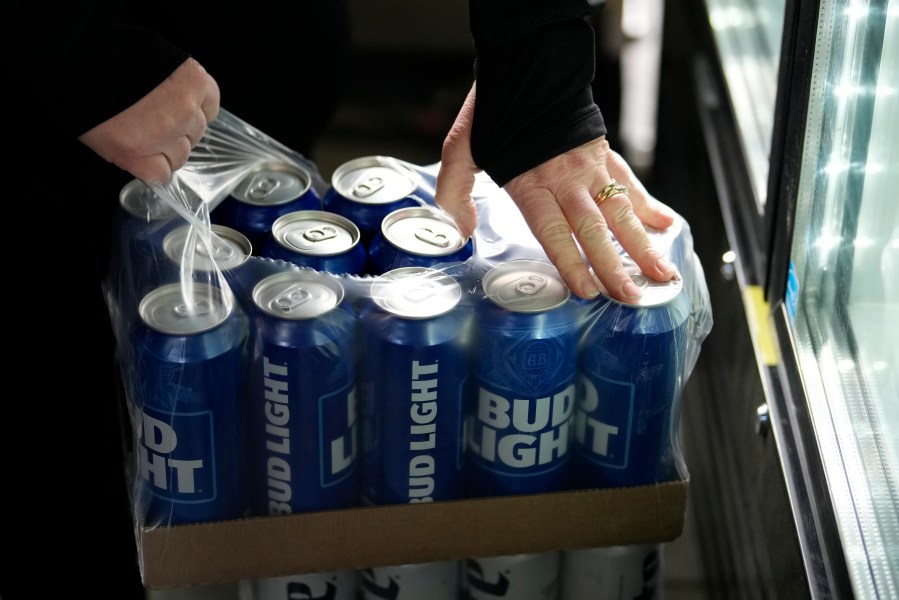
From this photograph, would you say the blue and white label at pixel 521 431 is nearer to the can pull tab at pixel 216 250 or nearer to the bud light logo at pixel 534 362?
the bud light logo at pixel 534 362

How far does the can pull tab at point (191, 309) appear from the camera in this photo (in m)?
1.30

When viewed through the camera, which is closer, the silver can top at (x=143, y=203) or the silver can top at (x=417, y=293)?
the silver can top at (x=417, y=293)

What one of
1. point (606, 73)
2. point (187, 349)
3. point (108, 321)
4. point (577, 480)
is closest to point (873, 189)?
point (577, 480)

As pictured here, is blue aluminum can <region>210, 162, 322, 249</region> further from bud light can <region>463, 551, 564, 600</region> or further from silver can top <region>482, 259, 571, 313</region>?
bud light can <region>463, 551, 564, 600</region>

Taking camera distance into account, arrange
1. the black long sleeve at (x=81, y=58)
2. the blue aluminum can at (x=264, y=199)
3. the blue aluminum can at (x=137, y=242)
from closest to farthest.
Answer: the black long sleeve at (x=81, y=58), the blue aluminum can at (x=137, y=242), the blue aluminum can at (x=264, y=199)

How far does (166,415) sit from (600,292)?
1.68 ft

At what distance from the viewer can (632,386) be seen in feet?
4.37

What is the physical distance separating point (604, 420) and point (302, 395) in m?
0.36

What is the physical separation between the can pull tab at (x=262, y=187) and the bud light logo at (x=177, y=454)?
384 millimetres

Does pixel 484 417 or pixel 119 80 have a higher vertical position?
pixel 119 80

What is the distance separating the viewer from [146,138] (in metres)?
1.34

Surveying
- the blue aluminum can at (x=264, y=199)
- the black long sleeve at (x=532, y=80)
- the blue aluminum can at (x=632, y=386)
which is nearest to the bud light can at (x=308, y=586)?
the blue aluminum can at (x=632, y=386)

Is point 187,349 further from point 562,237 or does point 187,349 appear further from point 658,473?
point 658,473

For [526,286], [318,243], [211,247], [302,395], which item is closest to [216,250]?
[211,247]
